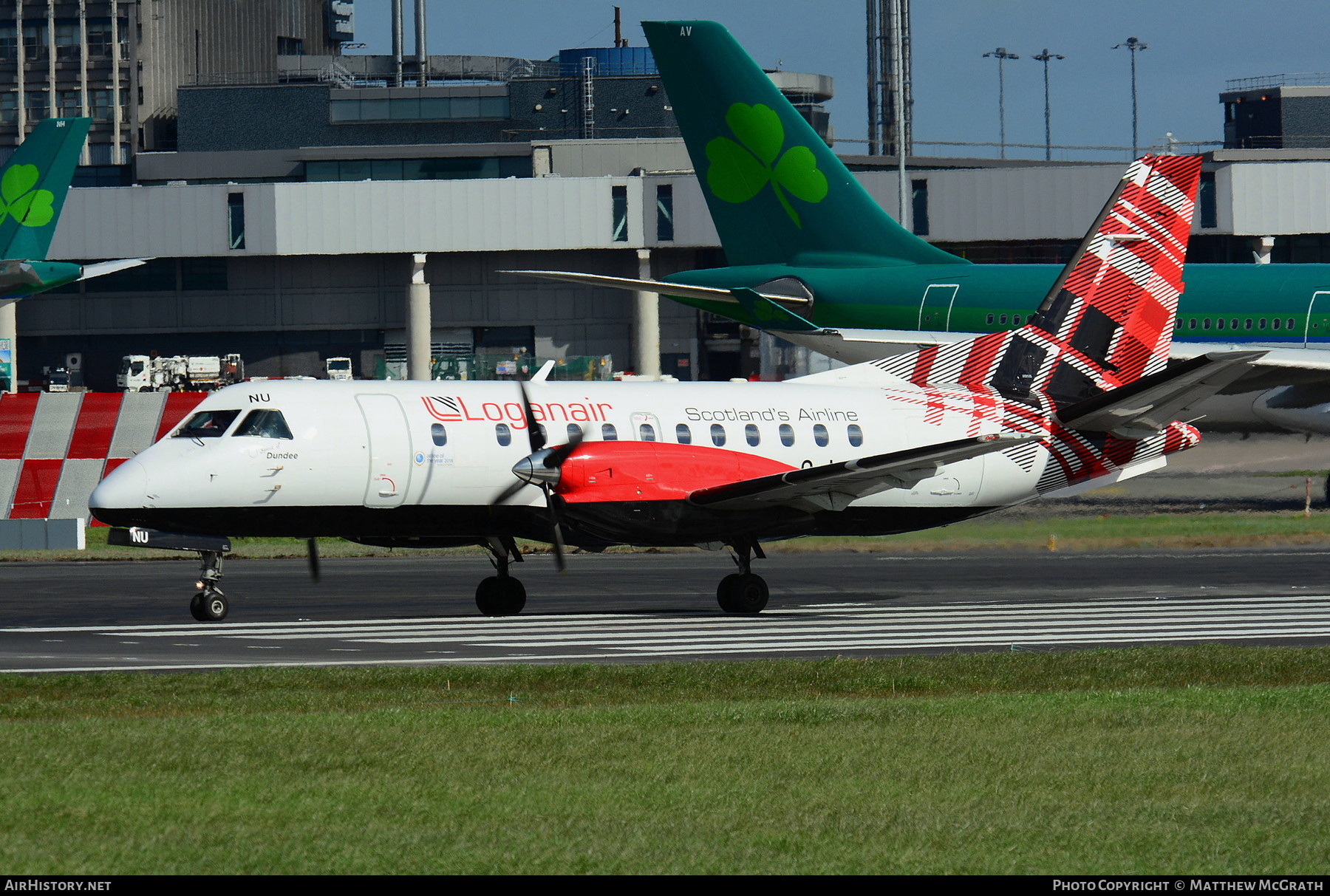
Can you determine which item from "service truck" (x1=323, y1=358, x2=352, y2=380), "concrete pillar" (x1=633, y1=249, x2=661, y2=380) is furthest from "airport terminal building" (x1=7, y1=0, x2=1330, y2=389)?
"service truck" (x1=323, y1=358, x2=352, y2=380)

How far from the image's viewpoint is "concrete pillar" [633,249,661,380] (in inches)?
3371

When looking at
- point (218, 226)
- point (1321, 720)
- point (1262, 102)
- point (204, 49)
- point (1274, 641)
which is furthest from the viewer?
point (204, 49)

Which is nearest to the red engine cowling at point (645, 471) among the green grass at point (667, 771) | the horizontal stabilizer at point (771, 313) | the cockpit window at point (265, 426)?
the cockpit window at point (265, 426)

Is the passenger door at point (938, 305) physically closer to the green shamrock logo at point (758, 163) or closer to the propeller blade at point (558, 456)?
the green shamrock logo at point (758, 163)

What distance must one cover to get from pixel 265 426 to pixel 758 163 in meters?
20.1

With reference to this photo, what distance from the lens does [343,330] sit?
91062 mm

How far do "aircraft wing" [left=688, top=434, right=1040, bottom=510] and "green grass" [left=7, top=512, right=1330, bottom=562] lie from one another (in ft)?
19.9

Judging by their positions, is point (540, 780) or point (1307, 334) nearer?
point (540, 780)

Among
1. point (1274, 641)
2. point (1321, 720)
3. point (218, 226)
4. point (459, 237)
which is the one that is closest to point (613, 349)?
point (459, 237)

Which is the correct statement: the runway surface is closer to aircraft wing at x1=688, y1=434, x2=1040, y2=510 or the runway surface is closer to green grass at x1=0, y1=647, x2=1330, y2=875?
aircraft wing at x1=688, y1=434, x2=1040, y2=510

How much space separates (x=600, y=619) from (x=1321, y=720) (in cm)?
1179

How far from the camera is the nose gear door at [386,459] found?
919 inches

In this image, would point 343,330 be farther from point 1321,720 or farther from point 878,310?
point 1321,720

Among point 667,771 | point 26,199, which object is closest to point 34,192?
point 26,199
